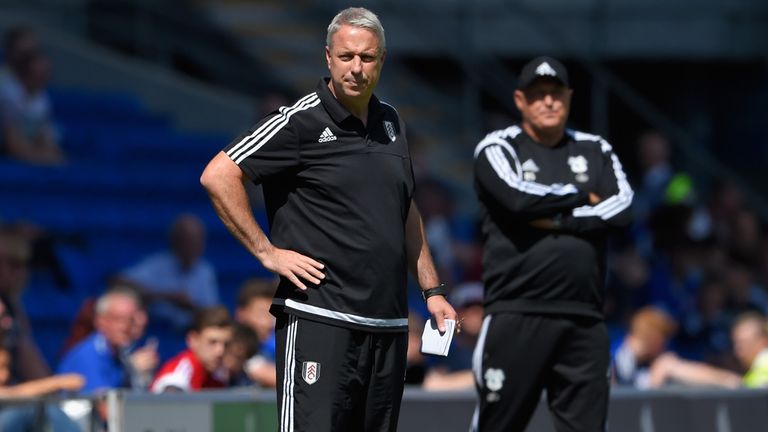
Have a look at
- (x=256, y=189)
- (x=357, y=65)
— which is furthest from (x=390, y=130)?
(x=256, y=189)

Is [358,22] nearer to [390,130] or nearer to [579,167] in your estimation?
[390,130]

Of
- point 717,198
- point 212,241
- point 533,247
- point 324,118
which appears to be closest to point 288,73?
point 212,241

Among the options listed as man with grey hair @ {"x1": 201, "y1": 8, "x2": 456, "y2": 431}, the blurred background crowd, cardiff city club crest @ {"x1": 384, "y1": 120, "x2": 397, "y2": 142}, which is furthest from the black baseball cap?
the blurred background crowd

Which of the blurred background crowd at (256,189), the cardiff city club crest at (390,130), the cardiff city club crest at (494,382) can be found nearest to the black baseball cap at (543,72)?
the cardiff city club crest at (494,382)

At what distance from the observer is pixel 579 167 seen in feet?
22.5

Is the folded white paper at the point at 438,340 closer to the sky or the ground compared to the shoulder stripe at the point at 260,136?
closer to the ground

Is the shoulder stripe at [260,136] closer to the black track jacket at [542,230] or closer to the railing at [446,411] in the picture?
the black track jacket at [542,230]

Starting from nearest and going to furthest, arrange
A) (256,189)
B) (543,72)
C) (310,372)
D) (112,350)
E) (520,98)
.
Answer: (310,372) < (543,72) < (520,98) < (112,350) < (256,189)

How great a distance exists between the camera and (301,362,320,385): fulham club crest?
16.9 ft

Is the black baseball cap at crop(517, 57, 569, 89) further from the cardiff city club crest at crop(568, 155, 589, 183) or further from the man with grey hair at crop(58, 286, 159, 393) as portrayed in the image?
the man with grey hair at crop(58, 286, 159, 393)

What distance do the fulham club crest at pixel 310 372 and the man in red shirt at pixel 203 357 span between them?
273cm

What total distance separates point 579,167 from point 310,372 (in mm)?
2139

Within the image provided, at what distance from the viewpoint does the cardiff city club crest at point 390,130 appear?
543cm

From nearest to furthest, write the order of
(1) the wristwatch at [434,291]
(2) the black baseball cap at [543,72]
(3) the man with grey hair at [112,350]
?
(1) the wristwatch at [434,291] < (2) the black baseball cap at [543,72] < (3) the man with grey hair at [112,350]
